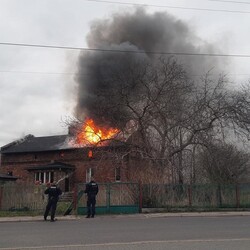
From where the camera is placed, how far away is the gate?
17.5m

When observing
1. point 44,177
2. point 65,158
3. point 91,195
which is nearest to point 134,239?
point 91,195

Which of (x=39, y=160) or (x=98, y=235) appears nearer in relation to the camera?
(x=98, y=235)

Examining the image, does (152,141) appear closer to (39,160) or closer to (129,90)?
(129,90)

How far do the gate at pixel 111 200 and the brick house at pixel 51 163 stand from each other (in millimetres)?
14521

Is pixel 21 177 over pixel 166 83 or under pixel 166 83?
under

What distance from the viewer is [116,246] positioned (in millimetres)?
8086

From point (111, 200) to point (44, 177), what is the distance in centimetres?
2119

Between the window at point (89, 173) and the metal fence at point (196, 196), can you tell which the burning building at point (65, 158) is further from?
the metal fence at point (196, 196)

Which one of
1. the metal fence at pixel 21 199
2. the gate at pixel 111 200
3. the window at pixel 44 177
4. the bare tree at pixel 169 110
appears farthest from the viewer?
the window at pixel 44 177

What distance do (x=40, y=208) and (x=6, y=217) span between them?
2.24m

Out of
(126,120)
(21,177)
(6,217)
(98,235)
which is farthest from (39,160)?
(98,235)

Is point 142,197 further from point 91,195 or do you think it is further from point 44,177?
point 44,177

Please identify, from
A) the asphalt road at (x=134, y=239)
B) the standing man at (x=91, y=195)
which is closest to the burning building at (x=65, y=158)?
the standing man at (x=91, y=195)

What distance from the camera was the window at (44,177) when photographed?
1465 inches
